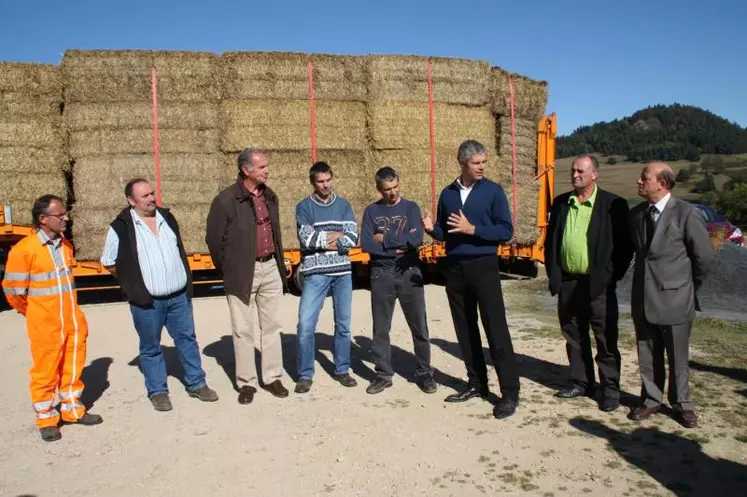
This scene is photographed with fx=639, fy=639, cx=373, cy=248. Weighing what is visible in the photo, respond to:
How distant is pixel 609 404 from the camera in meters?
4.62

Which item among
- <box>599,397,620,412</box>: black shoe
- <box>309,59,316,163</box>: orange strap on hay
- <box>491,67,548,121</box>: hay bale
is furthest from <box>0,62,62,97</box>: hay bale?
<box>599,397,620,412</box>: black shoe

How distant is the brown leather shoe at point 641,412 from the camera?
14.4 feet

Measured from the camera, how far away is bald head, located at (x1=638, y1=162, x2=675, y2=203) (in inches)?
170

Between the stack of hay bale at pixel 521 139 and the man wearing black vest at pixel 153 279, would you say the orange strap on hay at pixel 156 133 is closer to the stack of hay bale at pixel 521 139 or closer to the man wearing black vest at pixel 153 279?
the man wearing black vest at pixel 153 279

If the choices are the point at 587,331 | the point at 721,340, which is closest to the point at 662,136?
the point at 721,340

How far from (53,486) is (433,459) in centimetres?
222

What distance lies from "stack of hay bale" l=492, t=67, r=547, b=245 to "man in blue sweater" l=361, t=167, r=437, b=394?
6.09 metres

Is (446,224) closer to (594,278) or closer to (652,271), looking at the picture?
(594,278)

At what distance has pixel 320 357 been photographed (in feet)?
21.1

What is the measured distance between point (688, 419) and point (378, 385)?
7.50 feet

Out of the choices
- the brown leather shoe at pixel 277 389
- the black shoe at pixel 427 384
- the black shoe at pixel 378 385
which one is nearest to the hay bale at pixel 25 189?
the brown leather shoe at pixel 277 389

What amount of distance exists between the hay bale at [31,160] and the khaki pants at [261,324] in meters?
5.58

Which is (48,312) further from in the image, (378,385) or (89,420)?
(378,385)

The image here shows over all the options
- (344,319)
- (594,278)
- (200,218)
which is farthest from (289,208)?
(594,278)
